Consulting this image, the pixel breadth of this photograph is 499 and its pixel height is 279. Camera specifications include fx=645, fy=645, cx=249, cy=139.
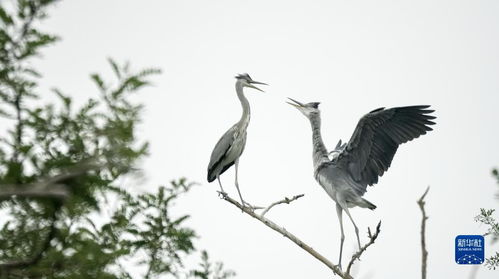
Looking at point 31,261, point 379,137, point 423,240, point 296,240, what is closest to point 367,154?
point 379,137

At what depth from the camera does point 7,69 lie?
11.0 feet

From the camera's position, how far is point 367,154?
883 cm

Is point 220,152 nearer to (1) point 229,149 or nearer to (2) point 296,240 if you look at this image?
(1) point 229,149

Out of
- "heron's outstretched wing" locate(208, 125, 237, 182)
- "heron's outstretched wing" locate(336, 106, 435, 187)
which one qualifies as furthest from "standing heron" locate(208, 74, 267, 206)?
"heron's outstretched wing" locate(336, 106, 435, 187)

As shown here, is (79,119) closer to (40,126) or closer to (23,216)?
(40,126)

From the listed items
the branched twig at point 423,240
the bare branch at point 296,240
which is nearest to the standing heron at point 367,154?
the bare branch at point 296,240

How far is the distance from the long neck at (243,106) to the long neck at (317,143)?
138 centimetres

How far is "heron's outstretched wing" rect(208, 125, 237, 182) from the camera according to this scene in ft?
34.1

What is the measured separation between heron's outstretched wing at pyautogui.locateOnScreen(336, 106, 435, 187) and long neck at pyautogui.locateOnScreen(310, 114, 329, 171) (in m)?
0.37

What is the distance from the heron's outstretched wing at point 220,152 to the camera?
34.1 ft

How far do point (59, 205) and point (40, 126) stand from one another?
0.98 metres

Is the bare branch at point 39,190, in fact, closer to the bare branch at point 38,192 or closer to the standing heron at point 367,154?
the bare branch at point 38,192

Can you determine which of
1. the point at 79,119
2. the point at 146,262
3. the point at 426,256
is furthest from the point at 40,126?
the point at 146,262

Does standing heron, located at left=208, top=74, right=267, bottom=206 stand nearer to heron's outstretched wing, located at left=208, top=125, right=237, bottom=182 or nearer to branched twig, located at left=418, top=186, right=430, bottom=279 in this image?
heron's outstretched wing, located at left=208, top=125, right=237, bottom=182
